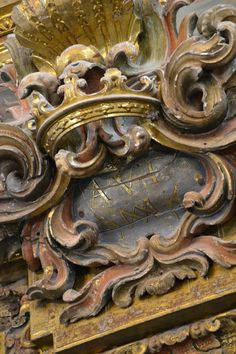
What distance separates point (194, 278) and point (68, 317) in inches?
13.5

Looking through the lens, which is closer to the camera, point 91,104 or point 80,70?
point 91,104

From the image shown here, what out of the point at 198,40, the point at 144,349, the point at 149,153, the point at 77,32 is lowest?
the point at 144,349

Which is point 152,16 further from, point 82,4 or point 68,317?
point 68,317

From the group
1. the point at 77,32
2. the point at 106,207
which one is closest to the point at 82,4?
the point at 77,32

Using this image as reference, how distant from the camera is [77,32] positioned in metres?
2.55

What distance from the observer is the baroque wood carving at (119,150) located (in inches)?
93.1

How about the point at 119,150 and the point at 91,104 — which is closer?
the point at 91,104

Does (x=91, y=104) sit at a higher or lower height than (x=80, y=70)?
lower

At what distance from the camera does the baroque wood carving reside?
237cm

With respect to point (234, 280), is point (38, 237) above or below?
above

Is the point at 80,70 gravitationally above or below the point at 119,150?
above

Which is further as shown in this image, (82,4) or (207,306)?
(82,4)

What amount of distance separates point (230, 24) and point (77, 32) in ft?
1.34

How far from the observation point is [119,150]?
243cm
